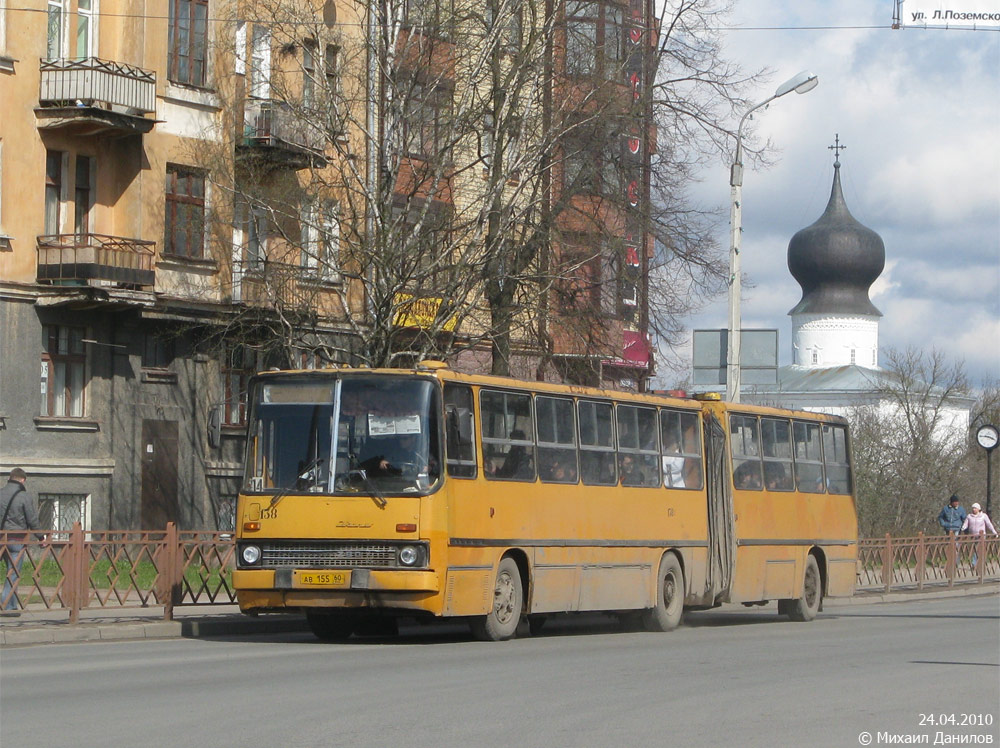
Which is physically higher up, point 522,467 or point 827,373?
point 827,373

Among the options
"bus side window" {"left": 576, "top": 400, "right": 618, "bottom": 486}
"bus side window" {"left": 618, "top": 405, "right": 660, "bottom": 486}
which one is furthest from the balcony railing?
"bus side window" {"left": 576, "top": 400, "right": 618, "bottom": 486}

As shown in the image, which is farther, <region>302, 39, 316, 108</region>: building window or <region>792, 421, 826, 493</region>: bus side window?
<region>302, 39, 316, 108</region>: building window

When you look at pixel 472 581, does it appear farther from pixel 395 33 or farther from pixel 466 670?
pixel 395 33

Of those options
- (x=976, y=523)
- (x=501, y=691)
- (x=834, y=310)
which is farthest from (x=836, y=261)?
(x=501, y=691)

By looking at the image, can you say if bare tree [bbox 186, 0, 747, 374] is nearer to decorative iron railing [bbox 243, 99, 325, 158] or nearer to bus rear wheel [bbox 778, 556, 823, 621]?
decorative iron railing [bbox 243, 99, 325, 158]

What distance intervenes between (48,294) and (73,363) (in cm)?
162

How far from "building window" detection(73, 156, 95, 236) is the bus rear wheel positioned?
15741 millimetres

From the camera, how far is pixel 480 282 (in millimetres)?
30500

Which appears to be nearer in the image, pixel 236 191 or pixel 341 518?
pixel 341 518

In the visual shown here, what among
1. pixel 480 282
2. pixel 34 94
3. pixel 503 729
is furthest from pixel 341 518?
pixel 34 94

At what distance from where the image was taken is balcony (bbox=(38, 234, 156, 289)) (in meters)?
31.8

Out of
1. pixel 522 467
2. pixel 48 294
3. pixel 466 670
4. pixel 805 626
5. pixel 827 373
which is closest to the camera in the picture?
pixel 466 670

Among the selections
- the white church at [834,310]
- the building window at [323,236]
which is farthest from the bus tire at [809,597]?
the white church at [834,310]

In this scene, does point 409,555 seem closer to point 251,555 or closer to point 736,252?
point 251,555
